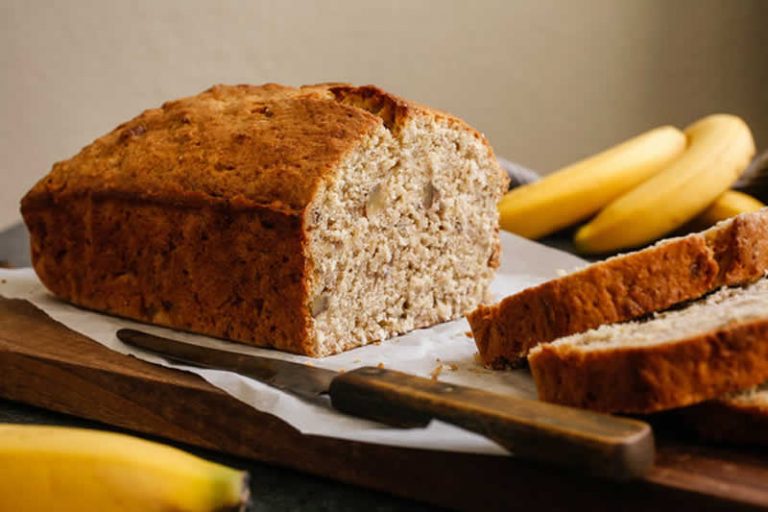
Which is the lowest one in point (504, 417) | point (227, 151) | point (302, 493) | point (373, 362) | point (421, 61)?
point (302, 493)

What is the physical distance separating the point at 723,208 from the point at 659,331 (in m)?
2.62

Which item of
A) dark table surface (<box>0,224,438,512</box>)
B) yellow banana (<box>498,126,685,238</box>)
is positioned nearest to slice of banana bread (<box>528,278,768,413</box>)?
dark table surface (<box>0,224,438,512</box>)

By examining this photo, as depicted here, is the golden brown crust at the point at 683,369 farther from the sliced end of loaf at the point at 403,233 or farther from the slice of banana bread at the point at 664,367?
the sliced end of loaf at the point at 403,233

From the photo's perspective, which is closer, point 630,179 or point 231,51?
point 630,179

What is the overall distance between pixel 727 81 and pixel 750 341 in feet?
19.7

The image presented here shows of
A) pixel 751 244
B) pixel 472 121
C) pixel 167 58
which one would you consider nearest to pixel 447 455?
pixel 751 244

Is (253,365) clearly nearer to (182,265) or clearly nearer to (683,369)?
(182,265)

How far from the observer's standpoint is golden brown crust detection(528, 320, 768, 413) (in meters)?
1.78

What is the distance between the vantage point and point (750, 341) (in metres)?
1.80

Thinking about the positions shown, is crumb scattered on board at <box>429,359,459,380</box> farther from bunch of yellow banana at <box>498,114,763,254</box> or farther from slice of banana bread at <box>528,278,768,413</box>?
bunch of yellow banana at <box>498,114,763,254</box>

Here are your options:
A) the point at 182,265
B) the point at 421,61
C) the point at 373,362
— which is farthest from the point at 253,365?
the point at 421,61

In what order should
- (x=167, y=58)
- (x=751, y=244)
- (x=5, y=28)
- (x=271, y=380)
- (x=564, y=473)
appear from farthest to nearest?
(x=167, y=58) < (x=5, y=28) < (x=751, y=244) < (x=271, y=380) < (x=564, y=473)

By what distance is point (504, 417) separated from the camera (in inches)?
65.4

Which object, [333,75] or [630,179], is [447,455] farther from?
[333,75]
